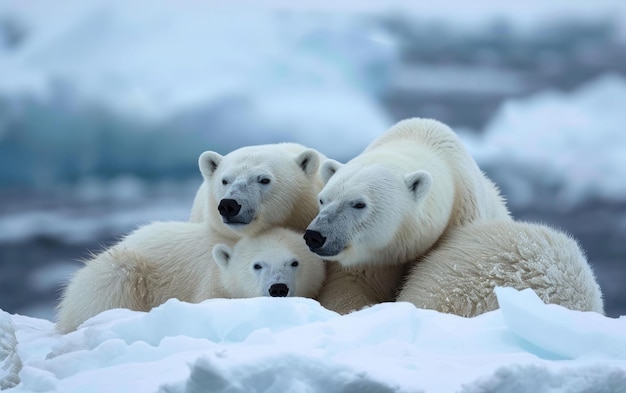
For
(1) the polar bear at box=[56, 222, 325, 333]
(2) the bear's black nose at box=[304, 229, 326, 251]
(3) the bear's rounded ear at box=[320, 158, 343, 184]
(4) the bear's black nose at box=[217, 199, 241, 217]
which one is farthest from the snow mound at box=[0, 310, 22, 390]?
(3) the bear's rounded ear at box=[320, 158, 343, 184]

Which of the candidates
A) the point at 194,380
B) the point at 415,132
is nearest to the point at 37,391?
the point at 194,380

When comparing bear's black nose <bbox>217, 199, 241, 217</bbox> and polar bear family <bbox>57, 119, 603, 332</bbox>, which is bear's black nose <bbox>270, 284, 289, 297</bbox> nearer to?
polar bear family <bbox>57, 119, 603, 332</bbox>

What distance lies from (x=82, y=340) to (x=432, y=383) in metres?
1.49

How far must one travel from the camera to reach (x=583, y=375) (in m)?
2.84

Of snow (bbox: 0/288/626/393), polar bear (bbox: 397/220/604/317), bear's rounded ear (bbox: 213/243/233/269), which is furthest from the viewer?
bear's rounded ear (bbox: 213/243/233/269)

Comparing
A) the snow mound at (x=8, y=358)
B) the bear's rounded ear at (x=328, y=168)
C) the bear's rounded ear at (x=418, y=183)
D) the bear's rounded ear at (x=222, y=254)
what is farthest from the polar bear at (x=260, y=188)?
the snow mound at (x=8, y=358)

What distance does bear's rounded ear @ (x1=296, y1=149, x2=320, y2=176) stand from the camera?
507cm

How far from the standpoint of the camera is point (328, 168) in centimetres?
482

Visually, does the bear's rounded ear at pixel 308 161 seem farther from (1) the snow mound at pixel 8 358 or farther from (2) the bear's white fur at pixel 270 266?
(1) the snow mound at pixel 8 358

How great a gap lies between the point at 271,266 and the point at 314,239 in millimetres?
464

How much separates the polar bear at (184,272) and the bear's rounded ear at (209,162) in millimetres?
368

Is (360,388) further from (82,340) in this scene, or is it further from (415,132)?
(415,132)

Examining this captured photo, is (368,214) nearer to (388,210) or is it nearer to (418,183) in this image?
(388,210)

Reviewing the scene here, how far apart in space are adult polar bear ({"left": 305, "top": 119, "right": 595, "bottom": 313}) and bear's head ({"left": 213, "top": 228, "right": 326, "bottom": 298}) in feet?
0.46
